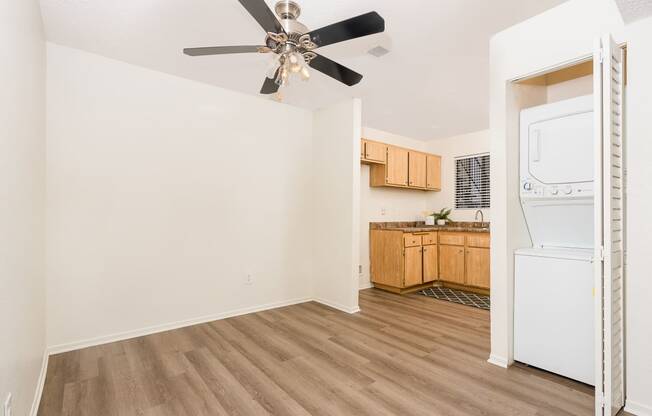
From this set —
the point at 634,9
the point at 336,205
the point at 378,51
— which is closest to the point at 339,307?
the point at 336,205

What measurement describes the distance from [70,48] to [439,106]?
12.9 ft

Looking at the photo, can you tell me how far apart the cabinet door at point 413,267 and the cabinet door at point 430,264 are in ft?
0.36

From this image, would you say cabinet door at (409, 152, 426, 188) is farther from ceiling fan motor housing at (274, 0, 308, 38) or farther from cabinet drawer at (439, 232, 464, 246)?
ceiling fan motor housing at (274, 0, 308, 38)

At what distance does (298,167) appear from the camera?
4.22 meters

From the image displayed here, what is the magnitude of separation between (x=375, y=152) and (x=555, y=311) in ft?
10.1

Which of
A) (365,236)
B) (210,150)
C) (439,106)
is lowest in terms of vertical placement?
(365,236)

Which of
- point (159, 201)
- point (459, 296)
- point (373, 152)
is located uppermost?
point (373, 152)

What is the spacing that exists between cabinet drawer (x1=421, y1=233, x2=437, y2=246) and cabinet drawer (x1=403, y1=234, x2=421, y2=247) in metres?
0.13

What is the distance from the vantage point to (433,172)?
18.4ft

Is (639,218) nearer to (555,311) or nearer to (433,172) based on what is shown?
(555,311)

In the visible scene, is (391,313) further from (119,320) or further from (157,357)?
(119,320)

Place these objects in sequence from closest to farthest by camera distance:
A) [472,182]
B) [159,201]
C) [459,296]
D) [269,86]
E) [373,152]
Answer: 1. [269,86]
2. [159,201]
3. [459,296]
4. [373,152]
5. [472,182]

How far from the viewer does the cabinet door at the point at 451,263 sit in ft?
15.6

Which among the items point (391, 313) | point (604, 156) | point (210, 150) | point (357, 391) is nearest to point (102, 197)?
point (210, 150)
